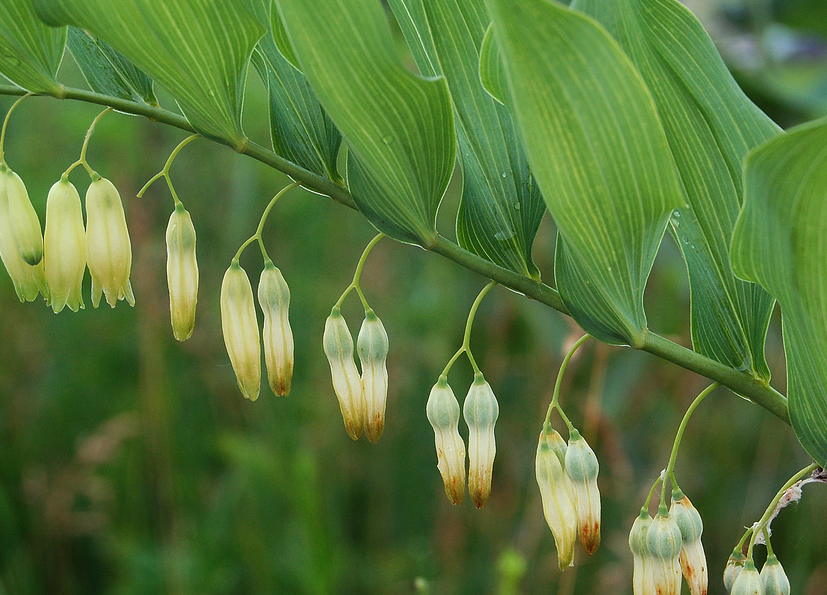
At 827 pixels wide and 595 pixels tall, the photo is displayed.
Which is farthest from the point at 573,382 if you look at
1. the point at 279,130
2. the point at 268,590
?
the point at 279,130

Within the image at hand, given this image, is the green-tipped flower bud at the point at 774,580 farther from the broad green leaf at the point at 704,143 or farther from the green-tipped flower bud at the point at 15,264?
the green-tipped flower bud at the point at 15,264

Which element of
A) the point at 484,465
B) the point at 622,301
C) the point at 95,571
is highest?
the point at 622,301

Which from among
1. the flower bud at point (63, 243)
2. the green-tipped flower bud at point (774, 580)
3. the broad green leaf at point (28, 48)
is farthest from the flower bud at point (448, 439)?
the broad green leaf at point (28, 48)

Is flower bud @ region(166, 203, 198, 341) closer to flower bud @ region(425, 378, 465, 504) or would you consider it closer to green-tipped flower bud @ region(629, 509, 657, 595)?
flower bud @ region(425, 378, 465, 504)

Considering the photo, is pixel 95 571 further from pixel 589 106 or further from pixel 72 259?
pixel 589 106

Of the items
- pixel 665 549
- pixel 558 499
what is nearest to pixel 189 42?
pixel 558 499

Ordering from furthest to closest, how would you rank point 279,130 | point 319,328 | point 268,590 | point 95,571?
point 319,328 < point 95,571 < point 268,590 < point 279,130
